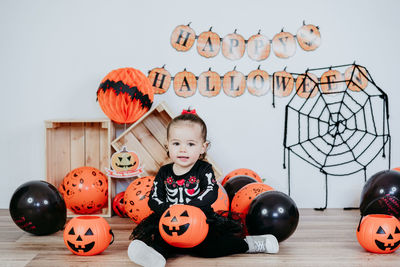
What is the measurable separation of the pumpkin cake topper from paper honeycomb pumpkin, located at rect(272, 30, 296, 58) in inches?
61.2

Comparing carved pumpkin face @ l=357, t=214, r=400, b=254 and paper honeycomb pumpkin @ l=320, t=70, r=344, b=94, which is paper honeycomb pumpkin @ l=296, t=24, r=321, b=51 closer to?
paper honeycomb pumpkin @ l=320, t=70, r=344, b=94

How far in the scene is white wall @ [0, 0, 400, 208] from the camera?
3.45 metres

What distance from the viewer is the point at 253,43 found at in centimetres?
346

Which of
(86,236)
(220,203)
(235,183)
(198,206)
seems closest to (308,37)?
(235,183)

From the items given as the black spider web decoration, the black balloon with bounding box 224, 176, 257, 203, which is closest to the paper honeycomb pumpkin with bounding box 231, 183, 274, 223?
the black balloon with bounding box 224, 176, 257, 203

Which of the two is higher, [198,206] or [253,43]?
[253,43]

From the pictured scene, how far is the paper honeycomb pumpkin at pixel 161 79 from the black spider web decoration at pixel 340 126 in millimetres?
1075

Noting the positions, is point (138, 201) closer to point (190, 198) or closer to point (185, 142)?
point (190, 198)

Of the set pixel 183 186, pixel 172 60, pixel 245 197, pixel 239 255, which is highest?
pixel 172 60

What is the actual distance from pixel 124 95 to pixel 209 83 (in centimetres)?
85

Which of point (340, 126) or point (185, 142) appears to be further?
point (340, 126)

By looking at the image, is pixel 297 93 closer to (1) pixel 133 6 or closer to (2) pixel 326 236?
(2) pixel 326 236

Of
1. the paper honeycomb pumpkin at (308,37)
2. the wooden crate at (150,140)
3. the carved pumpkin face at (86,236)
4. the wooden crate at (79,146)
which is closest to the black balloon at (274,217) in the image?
the carved pumpkin face at (86,236)

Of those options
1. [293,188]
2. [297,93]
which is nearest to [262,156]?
[293,188]
